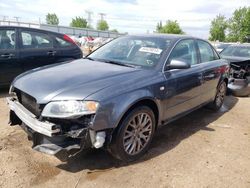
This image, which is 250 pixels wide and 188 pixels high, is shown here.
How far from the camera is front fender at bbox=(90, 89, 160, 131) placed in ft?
9.74

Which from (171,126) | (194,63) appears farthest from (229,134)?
(194,63)

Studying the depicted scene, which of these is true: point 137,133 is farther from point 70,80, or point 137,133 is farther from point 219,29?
point 219,29

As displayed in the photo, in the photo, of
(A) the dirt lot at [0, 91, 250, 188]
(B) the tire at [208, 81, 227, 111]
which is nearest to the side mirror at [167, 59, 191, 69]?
(A) the dirt lot at [0, 91, 250, 188]

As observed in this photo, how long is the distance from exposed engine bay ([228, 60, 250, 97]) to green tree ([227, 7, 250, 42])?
141 feet

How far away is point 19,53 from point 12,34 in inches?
17.4

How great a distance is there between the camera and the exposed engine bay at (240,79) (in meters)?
7.41

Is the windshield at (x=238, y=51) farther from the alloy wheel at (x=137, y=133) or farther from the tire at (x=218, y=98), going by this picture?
the alloy wheel at (x=137, y=133)

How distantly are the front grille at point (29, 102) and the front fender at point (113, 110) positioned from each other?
655 millimetres

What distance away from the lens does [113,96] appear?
3.12m

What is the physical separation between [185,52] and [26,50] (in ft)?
11.9

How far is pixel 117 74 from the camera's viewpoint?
3543mm

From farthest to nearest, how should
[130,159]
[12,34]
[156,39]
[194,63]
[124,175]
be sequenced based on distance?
[12,34] < [194,63] < [156,39] < [130,159] < [124,175]

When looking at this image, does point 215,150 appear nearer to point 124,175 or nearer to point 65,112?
point 124,175

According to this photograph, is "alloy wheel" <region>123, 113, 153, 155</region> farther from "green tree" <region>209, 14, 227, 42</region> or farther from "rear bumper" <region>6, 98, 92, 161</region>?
"green tree" <region>209, 14, 227, 42</region>
